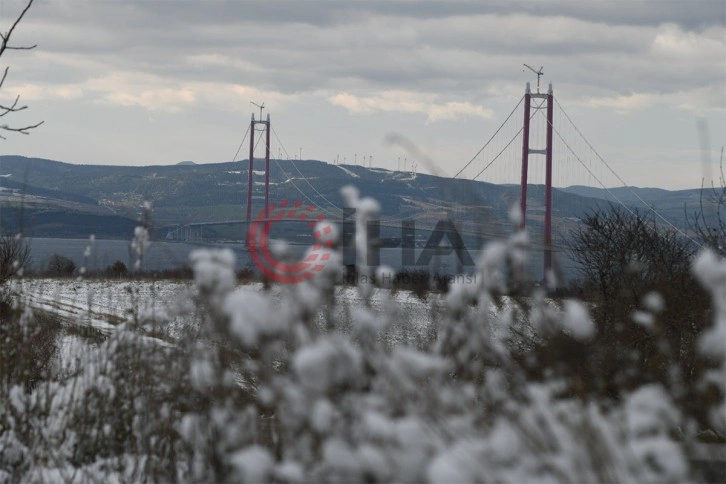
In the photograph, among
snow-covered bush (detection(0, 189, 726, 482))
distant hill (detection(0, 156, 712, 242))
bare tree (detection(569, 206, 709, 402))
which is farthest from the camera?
distant hill (detection(0, 156, 712, 242))

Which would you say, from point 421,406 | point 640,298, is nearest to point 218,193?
point 640,298

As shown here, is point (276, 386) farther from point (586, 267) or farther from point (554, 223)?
point (554, 223)

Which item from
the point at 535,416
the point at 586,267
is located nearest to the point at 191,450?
the point at 535,416

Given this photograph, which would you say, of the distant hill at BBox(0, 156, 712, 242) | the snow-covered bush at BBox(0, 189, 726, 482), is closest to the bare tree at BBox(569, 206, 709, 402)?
the snow-covered bush at BBox(0, 189, 726, 482)

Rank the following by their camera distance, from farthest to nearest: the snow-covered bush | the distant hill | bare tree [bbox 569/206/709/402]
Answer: the distant hill → bare tree [bbox 569/206/709/402] → the snow-covered bush

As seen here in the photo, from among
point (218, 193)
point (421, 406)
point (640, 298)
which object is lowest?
point (640, 298)

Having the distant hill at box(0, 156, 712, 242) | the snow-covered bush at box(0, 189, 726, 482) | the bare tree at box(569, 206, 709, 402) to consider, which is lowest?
the bare tree at box(569, 206, 709, 402)

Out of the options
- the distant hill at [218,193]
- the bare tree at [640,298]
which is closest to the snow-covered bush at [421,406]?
the bare tree at [640,298]

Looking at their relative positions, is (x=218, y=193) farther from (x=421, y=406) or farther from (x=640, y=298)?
(x=421, y=406)

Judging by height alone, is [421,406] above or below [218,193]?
below

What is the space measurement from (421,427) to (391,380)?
12 cm

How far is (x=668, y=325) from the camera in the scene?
8.20 metres

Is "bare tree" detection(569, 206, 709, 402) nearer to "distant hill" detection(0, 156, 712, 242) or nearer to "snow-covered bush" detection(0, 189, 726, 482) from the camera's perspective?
"snow-covered bush" detection(0, 189, 726, 482)

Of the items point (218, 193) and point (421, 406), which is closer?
point (421, 406)
